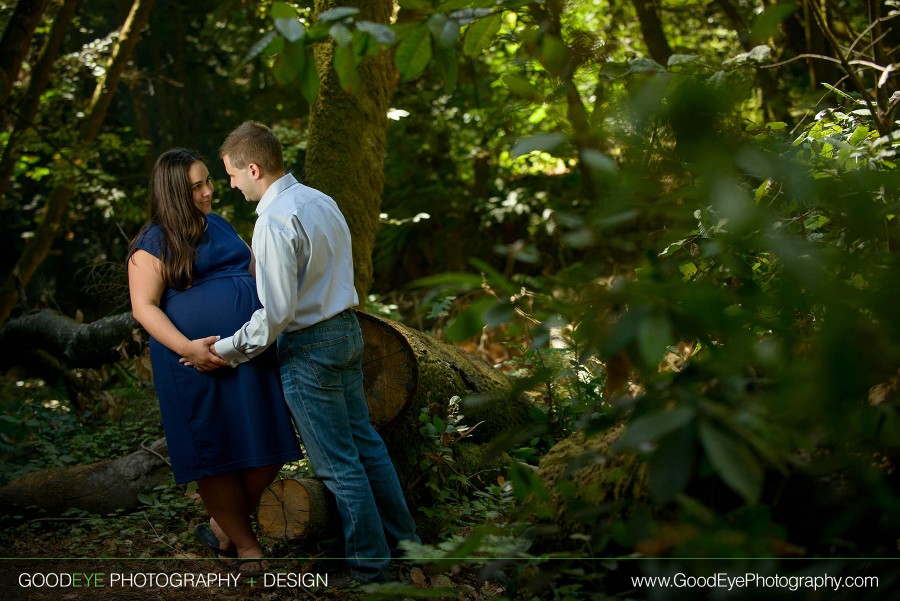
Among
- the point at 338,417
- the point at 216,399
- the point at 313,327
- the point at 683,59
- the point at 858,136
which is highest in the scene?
the point at 683,59

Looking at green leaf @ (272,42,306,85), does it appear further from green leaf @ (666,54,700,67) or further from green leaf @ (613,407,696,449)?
green leaf @ (666,54,700,67)

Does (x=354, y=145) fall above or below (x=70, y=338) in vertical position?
above

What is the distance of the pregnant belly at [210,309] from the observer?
4.04 m

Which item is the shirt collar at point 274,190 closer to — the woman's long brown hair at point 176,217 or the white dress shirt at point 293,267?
the white dress shirt at point 293,267

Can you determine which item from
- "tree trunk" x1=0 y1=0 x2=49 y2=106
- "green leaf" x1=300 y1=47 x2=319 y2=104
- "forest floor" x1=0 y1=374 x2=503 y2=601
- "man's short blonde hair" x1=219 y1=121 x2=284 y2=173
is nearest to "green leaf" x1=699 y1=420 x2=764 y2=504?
"green leaf" x1=300 y1=47 x2=319 y2=104

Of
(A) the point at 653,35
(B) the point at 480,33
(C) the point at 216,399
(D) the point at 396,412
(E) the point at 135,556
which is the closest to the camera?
(B) the point at 480,33

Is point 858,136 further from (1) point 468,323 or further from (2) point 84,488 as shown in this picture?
(2) point 84,488

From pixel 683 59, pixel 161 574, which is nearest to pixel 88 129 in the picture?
pixel 161 574

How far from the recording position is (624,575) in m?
2.71

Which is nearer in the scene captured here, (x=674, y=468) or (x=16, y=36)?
(x=674, y=468)

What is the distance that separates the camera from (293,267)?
143 inches

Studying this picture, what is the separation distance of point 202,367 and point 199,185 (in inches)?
37.1

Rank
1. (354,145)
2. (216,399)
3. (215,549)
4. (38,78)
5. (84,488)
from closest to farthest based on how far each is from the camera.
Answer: (216,399), (215,549), (84,488), (354,145), (38,78)

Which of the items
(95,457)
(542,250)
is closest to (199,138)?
(542,250)
